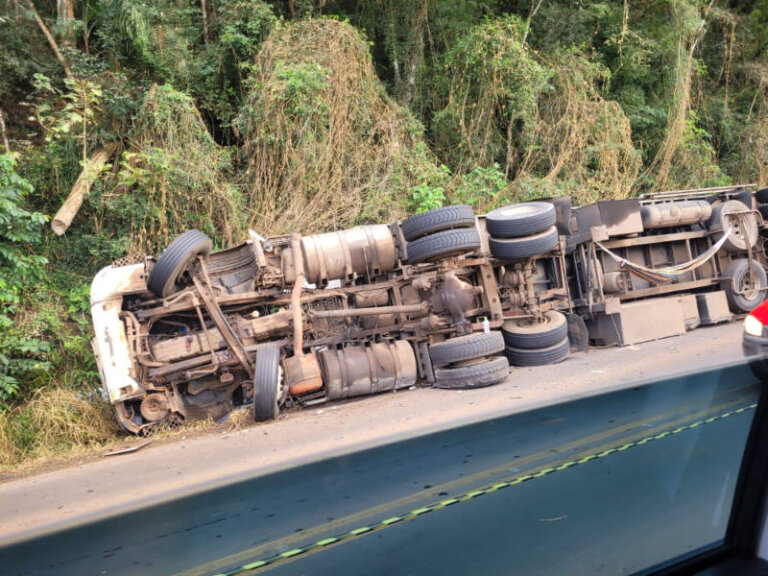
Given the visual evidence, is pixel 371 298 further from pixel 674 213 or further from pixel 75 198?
pixel 75 198

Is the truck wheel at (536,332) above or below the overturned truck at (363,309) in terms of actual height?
below

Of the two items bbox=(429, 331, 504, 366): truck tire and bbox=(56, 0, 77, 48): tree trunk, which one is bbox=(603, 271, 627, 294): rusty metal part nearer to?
bbox=(429, 331, 504, 366): truck tire

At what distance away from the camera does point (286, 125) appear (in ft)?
32.4

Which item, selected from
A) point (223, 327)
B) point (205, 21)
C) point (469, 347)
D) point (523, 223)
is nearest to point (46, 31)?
point (205, 21)

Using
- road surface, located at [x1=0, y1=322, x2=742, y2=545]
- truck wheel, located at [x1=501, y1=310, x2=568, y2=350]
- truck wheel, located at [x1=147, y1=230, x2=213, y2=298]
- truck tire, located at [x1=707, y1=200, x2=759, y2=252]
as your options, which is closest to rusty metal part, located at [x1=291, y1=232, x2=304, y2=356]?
road surface, located at [x1=0, y1=322, x2=742, y2=545]

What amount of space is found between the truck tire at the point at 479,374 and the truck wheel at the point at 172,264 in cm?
297

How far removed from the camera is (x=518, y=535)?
4.02ft

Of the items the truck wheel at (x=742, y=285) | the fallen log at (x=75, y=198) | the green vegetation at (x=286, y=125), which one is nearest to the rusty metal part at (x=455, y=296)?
the green vegetation at (x=286, y=125)

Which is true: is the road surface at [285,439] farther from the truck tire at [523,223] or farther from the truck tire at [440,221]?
the truck tire at [440,221]

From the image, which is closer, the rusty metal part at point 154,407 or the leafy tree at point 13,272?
the rusty metal part at point 154,407

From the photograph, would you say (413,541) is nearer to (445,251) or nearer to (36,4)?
(445,251)

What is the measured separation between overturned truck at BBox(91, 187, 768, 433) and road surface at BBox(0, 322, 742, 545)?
28 cm

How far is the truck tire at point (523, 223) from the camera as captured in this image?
632cm

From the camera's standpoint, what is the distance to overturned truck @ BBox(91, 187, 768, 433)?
229 inches
